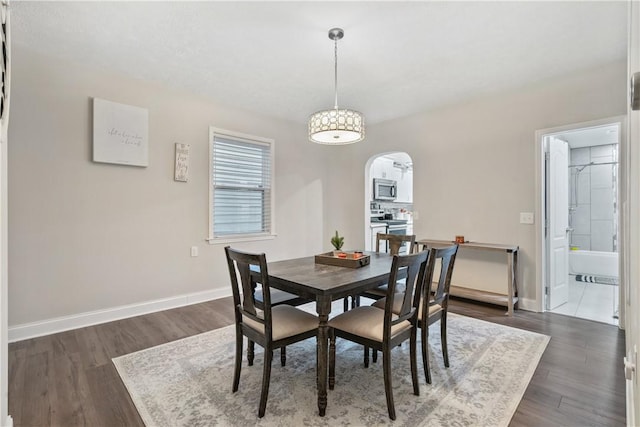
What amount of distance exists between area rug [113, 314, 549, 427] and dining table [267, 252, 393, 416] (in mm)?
273

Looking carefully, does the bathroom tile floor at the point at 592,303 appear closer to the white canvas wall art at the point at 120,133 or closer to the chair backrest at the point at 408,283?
the chair backrest at the point at 408,283

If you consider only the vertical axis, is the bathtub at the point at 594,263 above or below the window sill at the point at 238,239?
below

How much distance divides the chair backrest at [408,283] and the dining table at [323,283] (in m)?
0.22

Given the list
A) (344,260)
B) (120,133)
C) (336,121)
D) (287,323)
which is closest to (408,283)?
(344,260)

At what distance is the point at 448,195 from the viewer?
166 inches

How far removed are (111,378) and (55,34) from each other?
8.95 feet

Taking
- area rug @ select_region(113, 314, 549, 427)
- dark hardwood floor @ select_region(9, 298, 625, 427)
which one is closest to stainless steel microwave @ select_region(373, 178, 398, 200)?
Result: dark hardwood floor @ select_region(9, 298, 625, 427)

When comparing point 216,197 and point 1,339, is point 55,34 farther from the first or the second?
point 1,339

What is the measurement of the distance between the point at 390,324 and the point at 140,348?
84.2 inches

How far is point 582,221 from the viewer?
5.73 m

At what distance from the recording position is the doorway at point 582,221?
3.50m

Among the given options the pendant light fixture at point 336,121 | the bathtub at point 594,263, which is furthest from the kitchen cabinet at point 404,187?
the pendant light fixture at point 336,121

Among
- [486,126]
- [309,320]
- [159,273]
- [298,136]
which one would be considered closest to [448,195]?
[486,126]

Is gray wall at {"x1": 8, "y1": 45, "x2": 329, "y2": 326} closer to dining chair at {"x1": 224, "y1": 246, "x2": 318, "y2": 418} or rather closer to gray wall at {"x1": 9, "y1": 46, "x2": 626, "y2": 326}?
gray wall at {"x1": 9, "y1": 46, "x2": 626, "y2": 326}
